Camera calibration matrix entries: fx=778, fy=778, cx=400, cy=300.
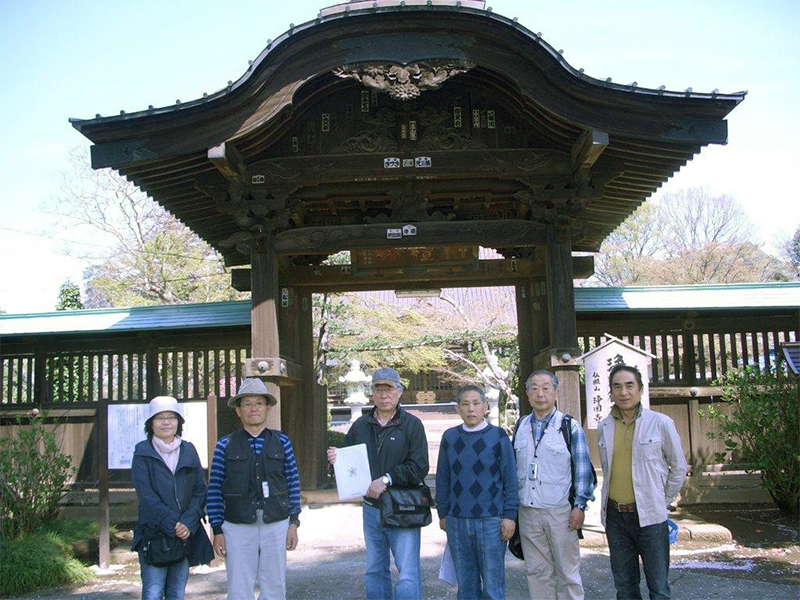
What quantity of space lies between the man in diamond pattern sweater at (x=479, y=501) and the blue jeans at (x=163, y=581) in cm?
175

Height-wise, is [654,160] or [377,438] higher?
[654,160]

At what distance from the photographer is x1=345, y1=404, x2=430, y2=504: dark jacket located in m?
4.99

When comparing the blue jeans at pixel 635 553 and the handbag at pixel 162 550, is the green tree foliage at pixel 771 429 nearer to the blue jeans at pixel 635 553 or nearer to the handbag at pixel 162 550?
the blue jeans at pixel 635 553

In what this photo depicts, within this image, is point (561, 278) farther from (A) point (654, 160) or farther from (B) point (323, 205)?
(B) point (323, 205)

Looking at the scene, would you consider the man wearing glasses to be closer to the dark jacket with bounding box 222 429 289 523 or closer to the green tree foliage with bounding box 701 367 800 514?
the dark jacket with bounding box 222 429 289 523

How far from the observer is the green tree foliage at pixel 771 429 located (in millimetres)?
9062

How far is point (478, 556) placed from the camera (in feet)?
16.5

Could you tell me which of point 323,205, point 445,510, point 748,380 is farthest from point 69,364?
point 748,380

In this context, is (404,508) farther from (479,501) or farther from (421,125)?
(421,125)

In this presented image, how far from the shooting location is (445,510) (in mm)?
5117

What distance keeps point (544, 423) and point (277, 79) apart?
4.60 metres

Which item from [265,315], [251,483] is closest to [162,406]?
[251,483]

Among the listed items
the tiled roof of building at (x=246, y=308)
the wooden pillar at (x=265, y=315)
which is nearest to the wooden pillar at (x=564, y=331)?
the tiled roof of building at (x=246, y=308)

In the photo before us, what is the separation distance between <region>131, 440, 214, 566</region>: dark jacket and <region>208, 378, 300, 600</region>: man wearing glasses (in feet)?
0.46
